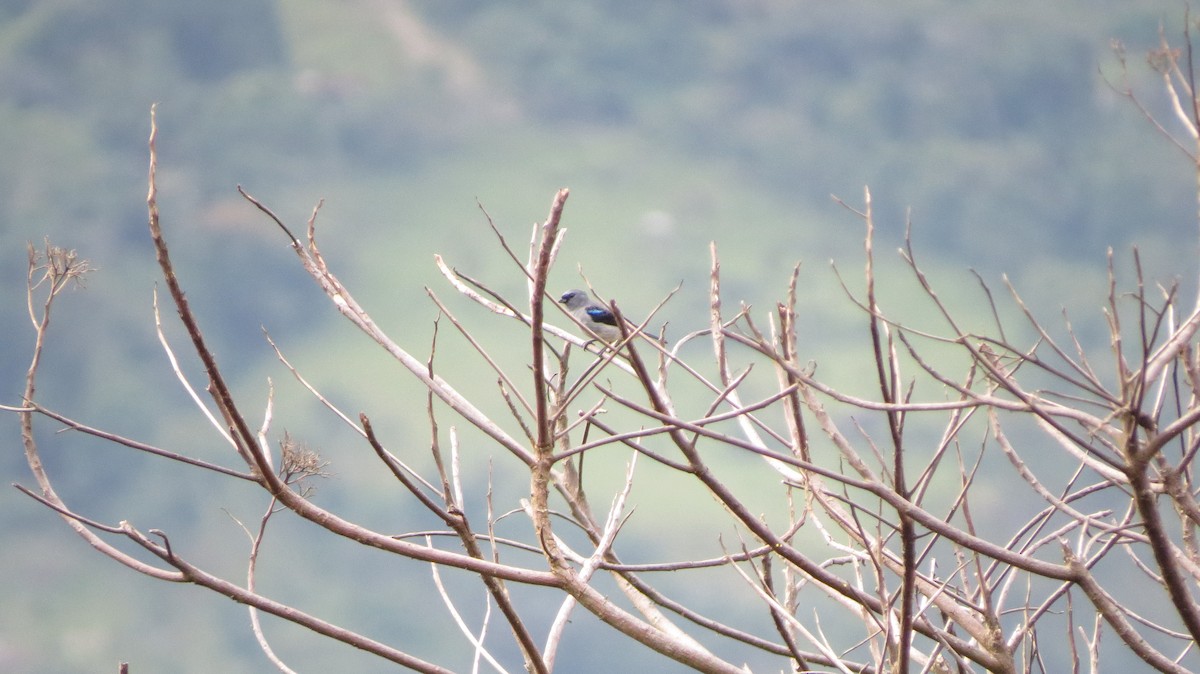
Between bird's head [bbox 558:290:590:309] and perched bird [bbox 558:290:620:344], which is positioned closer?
perched bird [bbox 558:290:620:344]

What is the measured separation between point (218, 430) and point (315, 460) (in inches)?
10.1

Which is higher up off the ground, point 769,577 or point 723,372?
point 723,372

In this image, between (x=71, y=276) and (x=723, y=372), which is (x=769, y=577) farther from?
(x=71, y=276)

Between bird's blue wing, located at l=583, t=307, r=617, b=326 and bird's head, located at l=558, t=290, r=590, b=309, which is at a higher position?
bird's head, located at l=558, t=290, r=590, b=309

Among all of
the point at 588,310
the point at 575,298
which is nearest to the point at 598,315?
the point at 588,310

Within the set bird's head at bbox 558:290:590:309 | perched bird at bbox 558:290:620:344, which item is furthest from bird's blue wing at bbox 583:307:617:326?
bird's head at bbox 558:290:590:309

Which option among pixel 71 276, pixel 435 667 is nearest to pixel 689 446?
pixel 435 667

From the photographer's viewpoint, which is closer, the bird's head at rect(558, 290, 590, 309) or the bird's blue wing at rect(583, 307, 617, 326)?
the bird's blue wing at rect(583, 307, 617, 326)

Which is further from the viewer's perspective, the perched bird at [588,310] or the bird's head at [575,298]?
the bird's head at [575,298]

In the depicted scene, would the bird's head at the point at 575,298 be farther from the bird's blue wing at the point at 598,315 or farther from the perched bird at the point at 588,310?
the bird's blue wing at the point at 598,315

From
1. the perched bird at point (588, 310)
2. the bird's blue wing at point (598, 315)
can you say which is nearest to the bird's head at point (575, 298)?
the perched bird at point (588, 310)

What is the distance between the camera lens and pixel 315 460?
1673 millimetres

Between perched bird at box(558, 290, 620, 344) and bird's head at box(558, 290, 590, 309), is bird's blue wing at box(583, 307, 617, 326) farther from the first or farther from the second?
bird's head at box(558, 290, 590, 309)

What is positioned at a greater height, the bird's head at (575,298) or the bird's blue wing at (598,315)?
the bird's head at (575,298)
